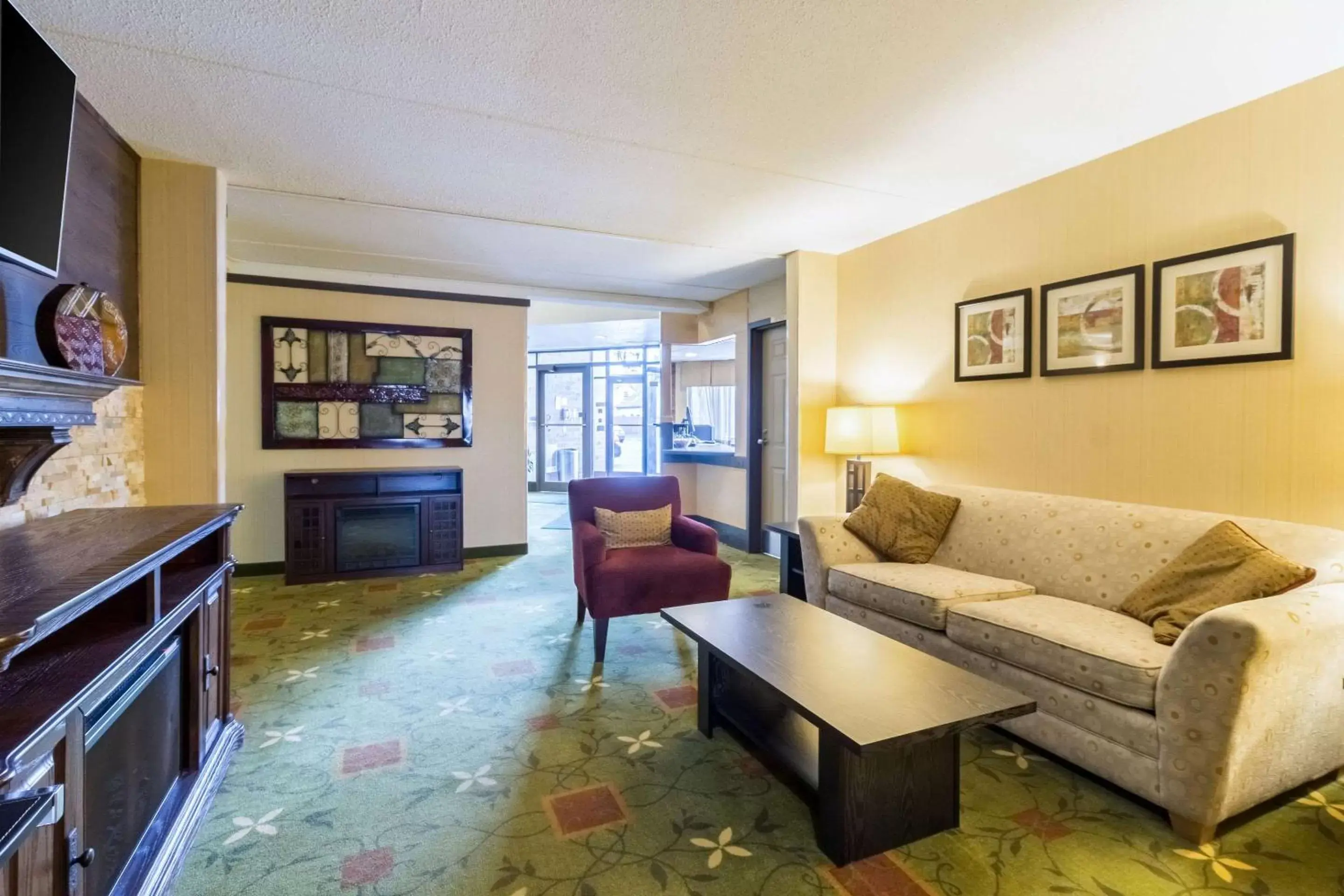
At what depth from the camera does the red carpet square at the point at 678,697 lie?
8.53 ft

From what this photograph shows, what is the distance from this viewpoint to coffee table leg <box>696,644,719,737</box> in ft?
7.64

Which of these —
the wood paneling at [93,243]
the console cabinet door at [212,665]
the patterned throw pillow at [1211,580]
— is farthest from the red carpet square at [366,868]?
the patterned throw pillow at [1211,580]

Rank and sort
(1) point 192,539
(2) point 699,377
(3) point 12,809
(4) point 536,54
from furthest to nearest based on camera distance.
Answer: (2) point 699,377 → (4) point 536,54 → (1) point 192,539 → (3) point 12,809

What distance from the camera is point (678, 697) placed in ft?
8.80

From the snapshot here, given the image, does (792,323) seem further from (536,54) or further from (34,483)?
(34,483)

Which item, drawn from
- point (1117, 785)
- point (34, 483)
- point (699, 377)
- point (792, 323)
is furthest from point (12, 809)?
point (699, 377)

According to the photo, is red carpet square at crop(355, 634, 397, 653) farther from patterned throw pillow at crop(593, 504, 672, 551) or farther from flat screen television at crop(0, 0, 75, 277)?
flat screen television at crop(0, 0, 75, 277)

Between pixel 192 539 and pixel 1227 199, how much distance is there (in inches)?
152

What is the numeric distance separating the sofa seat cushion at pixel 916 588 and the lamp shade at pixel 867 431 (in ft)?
2.74

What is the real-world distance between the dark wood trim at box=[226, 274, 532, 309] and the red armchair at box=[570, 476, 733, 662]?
2.37 m

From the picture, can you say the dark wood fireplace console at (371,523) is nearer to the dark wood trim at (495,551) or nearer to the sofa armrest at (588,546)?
the dark wood trim at (495,551)

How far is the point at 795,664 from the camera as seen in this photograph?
6.40 ft

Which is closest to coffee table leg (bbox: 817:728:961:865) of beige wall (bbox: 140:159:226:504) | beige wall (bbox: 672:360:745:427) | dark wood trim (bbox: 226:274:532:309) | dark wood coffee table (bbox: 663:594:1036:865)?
dark wood coffee table (bbox: 663:594:1036:865)

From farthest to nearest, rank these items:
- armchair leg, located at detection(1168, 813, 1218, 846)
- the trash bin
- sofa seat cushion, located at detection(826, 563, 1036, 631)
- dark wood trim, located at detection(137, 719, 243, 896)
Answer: the trash bin < sofa seat cushion, located at detection(826, 563, 1036, 631) < armchair leg, located at detection(1168, 813, 1218, 846) < dark wood trim, located at detection(137, 719, 243, 896)
